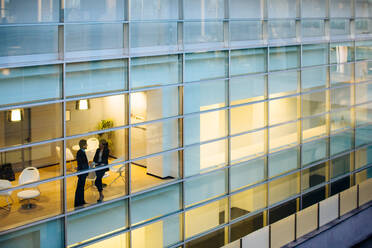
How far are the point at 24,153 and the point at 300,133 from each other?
8.26 metres

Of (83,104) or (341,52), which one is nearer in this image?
(83,104)

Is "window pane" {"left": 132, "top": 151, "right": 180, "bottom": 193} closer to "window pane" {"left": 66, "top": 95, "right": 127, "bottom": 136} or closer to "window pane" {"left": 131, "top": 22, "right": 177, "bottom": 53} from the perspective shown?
"window pane" {"left": 66, "top": 95, "right": 127, "bottom": 136}

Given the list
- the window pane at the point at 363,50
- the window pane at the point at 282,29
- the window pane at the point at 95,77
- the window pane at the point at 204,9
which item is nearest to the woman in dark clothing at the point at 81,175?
the window pane at the point at 95,77

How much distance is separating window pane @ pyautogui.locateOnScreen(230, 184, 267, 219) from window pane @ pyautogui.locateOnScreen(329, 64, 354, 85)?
4.57 meters

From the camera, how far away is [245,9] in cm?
1206

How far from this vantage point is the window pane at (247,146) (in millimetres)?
12141

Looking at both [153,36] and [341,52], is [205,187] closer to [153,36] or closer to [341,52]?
[153,36]

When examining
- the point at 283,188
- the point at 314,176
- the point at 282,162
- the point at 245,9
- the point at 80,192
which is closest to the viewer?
the point at 80,192

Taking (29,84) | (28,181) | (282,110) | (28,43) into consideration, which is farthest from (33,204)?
(282,110)

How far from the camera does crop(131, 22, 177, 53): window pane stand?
32.1ft

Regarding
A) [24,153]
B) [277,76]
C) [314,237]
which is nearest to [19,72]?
[24,153]

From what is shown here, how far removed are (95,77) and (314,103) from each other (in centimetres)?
771

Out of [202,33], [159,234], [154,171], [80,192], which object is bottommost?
[159,234]

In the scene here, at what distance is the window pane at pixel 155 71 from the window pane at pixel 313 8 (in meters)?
5.13
